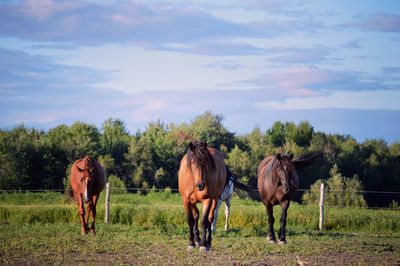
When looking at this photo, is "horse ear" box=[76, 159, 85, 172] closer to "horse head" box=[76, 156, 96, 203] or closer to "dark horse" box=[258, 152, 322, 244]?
"horse head" box=[76, 156, 96, 203]

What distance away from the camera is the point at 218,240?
14.0 metres

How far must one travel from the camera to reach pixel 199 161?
11.5m

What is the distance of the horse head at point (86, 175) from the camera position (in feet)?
48.4

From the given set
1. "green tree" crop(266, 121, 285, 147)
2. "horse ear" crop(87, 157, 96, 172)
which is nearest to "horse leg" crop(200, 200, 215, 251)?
"horse ear" crop(87, 157, 96, 172)

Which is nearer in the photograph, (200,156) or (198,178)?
(198,178)

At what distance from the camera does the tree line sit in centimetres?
3600

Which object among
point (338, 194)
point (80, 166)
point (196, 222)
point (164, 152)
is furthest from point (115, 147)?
point (196, 222)

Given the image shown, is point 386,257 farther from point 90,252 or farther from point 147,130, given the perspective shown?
point 147,130

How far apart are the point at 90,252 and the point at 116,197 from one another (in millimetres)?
17627

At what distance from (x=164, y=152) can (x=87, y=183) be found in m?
29.6

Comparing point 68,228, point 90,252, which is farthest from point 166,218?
point 90,252

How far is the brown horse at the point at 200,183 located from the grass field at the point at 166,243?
1.60 ft

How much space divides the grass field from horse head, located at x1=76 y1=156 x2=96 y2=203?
1091 millimetres

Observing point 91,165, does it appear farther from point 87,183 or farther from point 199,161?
point 199,161
